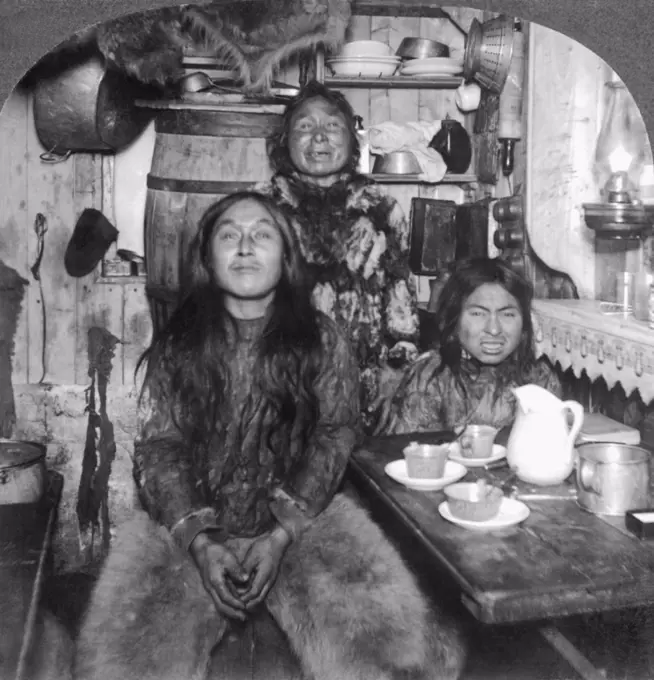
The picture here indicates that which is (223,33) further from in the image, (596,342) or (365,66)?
(596,342)

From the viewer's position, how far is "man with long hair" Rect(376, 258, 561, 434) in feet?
6.34

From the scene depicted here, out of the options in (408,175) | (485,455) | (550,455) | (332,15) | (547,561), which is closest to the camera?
(547,561)

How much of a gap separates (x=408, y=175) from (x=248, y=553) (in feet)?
4.56

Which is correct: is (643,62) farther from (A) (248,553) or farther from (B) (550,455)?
(A) (248,553)

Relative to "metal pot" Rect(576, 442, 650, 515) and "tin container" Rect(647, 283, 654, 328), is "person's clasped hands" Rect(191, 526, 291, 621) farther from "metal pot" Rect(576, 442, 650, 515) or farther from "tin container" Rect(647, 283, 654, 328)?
"tin container" Rect(647, 283, 654, 328)

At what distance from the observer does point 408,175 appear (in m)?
2.54

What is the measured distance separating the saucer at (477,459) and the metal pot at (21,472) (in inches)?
30.8

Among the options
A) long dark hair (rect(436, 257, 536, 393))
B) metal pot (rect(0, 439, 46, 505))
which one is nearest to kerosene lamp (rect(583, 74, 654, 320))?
long dark hair (rect(436, 257, 536, 393))

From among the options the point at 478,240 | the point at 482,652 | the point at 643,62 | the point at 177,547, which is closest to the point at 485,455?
the point at 482,652

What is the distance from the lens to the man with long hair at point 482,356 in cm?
193

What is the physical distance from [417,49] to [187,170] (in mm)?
771

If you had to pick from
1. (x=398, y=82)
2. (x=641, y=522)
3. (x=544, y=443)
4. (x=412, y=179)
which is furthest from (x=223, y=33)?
(x=641, y=522)

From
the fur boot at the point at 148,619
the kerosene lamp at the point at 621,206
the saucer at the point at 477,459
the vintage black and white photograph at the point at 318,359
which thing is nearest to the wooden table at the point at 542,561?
the vintage black and white photograph at the point at 318,359

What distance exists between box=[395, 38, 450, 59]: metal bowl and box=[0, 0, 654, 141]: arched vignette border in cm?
118
